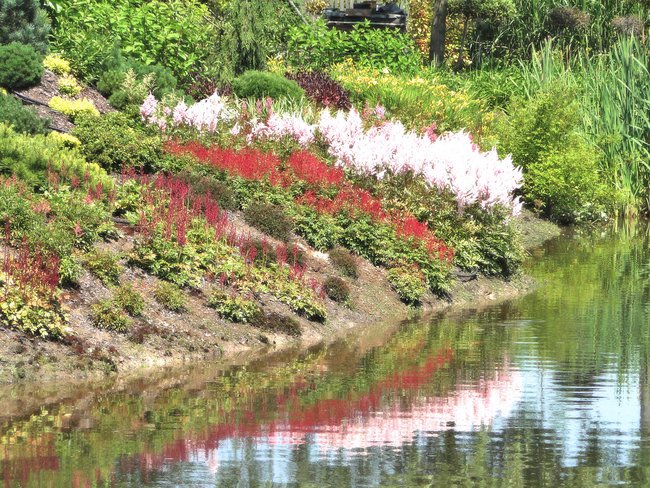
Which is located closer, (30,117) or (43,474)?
(43,474)

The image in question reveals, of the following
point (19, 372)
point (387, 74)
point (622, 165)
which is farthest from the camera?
point (387, 74)

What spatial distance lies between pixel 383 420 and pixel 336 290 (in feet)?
22.3

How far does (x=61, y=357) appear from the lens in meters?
14.2

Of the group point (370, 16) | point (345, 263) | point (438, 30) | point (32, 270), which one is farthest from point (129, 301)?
point (370, 16)

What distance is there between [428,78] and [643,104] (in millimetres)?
7006

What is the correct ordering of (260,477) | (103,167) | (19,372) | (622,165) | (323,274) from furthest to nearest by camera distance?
(622,165)
(103,167)
(323,274)
(19,372)
(260,477)

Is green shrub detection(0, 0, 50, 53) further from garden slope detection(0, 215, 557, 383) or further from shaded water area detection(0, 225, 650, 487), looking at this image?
shaded water area detection(0, 225, 650, 487)

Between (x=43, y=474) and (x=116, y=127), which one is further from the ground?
(x=116, y=127)

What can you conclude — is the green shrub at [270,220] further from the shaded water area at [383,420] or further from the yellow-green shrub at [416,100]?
the yellow-green shrub at [416,100]

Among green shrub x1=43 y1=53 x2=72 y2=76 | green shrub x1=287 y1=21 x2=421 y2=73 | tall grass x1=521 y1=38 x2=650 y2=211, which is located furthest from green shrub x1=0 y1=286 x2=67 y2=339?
green shrub x1=287 y1=21 x2=421 y2=73

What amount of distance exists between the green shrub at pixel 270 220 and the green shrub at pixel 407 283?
160cm

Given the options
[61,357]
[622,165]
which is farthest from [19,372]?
[622,165]

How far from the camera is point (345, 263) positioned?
19.9m

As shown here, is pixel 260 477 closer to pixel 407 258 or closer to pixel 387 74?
pixel 407 258
